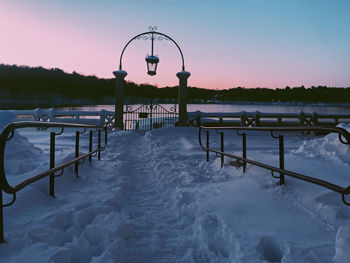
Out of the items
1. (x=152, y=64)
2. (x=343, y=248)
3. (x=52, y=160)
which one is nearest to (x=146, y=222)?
(x=52, y=160)

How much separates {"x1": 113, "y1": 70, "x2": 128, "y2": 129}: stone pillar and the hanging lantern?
1981mm

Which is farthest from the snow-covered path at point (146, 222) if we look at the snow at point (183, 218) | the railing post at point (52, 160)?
the railing post at point (52, 160)

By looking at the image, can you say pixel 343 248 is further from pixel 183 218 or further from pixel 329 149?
pixel 329 149

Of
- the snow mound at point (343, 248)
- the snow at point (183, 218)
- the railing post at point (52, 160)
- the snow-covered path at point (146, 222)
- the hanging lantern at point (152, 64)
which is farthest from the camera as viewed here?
the hanging lantern at point (152, 64)

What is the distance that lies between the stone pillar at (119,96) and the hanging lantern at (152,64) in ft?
6.50

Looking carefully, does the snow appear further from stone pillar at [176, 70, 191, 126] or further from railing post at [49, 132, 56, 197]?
stone pillar at [176, 70, 191, 126]

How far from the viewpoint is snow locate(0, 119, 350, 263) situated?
2.06 m

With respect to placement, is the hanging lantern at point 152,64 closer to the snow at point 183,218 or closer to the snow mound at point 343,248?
the snow at point 183,218

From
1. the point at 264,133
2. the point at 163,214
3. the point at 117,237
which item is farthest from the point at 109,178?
the point at 264,133

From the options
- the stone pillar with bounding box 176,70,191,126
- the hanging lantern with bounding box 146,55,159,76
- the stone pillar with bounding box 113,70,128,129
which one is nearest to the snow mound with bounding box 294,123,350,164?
the stone pillar with bounding box 176,70,191,126

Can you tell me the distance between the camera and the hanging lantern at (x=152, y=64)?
1260cm

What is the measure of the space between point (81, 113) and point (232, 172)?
13.4 metres

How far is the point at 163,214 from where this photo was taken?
3.11 meters

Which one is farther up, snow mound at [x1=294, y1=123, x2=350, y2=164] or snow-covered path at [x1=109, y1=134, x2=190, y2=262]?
snow mound at [x1=294, y1=123, x2=350, y2=164]
